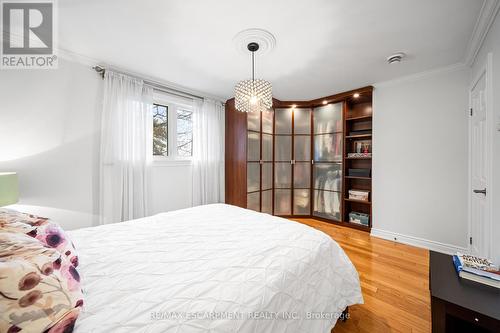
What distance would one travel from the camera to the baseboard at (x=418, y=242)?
2.56 metres

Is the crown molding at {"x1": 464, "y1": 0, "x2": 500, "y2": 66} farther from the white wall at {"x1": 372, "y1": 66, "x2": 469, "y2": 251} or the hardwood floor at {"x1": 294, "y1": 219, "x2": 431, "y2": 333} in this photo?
the hardwood floor at {"x1": 294, "y1": 219, "x2": 431, "y2": 333}

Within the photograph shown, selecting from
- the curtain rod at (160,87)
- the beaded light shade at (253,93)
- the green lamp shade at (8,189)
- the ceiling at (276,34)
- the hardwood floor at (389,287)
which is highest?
the ceiling at (276,34)

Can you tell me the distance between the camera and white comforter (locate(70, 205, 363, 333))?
74 cm

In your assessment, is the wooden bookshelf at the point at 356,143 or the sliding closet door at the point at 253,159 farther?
the sliding closet door at the point at 253,159

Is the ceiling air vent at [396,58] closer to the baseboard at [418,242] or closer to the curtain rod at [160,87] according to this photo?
the baseboard at [418,242]

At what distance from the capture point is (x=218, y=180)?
3799mm

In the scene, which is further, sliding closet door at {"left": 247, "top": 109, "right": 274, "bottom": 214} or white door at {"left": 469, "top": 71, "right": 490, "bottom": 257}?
sliding closet door at {"left": 247, "top": 109, "right": 274, "bottom": 214}

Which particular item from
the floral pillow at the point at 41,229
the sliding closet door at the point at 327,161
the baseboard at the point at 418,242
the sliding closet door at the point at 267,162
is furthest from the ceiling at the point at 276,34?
the baseboard at the point at 418,242

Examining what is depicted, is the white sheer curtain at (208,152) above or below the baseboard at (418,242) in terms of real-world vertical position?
above

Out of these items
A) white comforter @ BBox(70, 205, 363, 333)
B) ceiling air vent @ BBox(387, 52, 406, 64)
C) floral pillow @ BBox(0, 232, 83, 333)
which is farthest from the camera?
ceiling air vent @ BBox(387, 52, 406, 64)

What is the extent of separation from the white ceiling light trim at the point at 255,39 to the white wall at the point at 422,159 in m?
2.18

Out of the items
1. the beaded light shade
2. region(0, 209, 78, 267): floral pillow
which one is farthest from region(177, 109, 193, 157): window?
region(0, 209, 78, 267): floral pillow

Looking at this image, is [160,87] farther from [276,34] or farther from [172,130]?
[276,34]

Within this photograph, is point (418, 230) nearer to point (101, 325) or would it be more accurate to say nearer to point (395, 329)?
point (395, 329)
